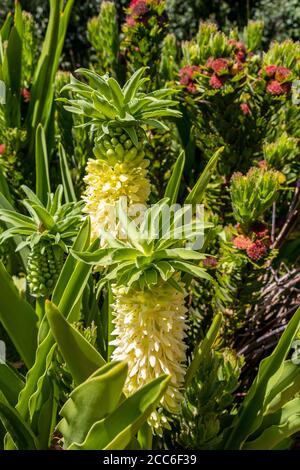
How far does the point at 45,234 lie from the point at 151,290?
9.8 inches

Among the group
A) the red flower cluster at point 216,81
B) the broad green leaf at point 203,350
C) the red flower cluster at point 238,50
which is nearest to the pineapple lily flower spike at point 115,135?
the broad green leaf at point 203,350

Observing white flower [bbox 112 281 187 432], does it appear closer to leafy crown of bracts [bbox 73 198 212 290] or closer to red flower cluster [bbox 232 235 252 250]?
leafy crown of bracts [bbox 73 198 212 290]

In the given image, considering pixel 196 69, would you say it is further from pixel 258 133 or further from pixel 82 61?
pixel 82 61

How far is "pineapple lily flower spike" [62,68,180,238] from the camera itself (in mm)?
756

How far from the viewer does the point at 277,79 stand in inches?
48.4

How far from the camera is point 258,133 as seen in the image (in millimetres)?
1301

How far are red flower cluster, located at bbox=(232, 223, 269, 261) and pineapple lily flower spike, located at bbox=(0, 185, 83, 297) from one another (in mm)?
312

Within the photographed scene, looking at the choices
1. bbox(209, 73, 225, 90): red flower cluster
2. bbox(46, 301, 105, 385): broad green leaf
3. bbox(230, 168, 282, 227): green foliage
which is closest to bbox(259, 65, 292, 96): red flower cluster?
bbox(209, 73, 225, 90): red flower cluster

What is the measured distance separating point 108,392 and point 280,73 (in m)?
0.86

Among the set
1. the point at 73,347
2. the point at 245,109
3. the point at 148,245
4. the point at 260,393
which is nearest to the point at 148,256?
the point at 148,245

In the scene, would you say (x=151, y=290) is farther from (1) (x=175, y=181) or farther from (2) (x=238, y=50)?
(2) (x=238, y=50)

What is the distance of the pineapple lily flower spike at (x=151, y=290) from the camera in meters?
0.64

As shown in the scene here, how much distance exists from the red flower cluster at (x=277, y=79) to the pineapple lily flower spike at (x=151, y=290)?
0.64m

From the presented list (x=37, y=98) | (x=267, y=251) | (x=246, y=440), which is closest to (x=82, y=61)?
(x=37, y=98)
